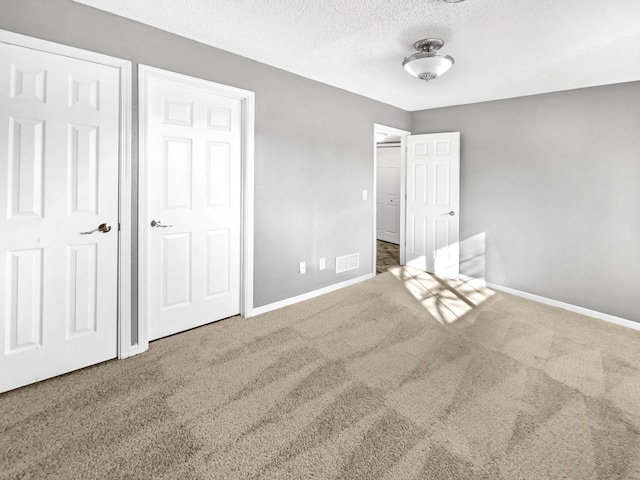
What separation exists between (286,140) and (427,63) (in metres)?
1.50

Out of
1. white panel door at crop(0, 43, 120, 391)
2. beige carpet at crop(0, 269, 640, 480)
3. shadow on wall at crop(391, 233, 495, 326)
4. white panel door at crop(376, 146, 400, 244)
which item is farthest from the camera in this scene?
white panel door at crop(376, 146, 400, 244)

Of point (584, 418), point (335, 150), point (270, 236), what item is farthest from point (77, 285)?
point (584, 418)

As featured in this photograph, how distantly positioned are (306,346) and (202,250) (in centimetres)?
127

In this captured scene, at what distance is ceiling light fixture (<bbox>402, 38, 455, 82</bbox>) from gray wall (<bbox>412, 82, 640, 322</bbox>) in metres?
1.95

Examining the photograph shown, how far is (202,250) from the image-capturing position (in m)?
2.95

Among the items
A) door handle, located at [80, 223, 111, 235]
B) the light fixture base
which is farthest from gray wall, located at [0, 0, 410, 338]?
the light fixture base

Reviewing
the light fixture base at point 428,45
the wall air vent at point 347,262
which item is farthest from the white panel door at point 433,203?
the light fixture base at point 428,45

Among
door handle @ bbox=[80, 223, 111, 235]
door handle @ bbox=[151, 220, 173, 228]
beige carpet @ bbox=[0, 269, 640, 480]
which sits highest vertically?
door handle @ bbox=[151, 220, 173, 228]

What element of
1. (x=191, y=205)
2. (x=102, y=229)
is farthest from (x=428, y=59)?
(x=102, y=229)

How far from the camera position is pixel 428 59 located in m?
2.63

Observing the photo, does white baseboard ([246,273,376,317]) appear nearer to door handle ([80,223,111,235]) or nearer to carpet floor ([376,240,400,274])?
carpet floor ([376,240,400,274])

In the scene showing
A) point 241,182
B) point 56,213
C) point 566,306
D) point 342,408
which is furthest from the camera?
point 566,306

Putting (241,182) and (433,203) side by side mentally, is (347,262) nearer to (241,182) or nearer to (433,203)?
(433,203)

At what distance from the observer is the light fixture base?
2578 millimetres
